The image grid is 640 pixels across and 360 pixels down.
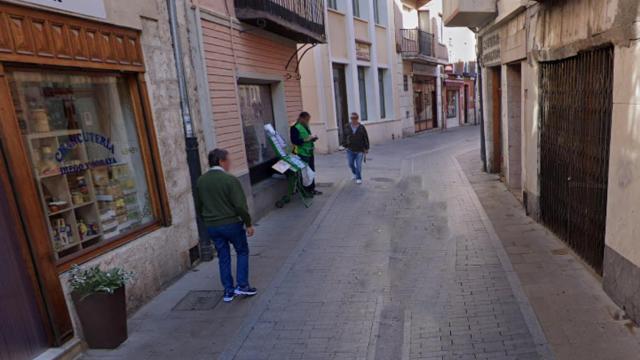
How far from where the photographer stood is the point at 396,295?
4.98m

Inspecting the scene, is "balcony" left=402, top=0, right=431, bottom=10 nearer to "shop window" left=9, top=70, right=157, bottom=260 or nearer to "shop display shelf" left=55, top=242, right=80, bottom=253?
"shop window" left=9, top=70, right=157, bottom=260

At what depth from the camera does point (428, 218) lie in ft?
25.8

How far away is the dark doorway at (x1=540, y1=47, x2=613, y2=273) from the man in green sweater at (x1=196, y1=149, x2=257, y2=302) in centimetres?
389

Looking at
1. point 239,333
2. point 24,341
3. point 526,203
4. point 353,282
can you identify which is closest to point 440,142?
point 526,203

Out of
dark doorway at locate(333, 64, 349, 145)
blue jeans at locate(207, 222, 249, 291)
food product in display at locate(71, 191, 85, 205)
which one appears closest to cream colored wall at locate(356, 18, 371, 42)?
dark doorway at locate(333, 64, 349, 145)

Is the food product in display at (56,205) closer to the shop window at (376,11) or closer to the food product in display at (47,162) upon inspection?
the food product in display at (47,162)

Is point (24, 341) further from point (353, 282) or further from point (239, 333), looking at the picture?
point (353, 282)

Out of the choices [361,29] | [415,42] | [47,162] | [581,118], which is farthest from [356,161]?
[415,42]

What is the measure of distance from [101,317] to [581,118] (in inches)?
221

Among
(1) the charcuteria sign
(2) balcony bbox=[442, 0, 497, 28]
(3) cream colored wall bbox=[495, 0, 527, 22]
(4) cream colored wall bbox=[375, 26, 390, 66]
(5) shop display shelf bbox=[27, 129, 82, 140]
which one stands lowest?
(5) shop display shelf bbox=[27, 129, 82, 140]

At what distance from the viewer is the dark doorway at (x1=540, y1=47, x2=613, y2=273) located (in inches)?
185

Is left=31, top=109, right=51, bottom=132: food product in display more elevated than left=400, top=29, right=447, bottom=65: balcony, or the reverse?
left=400, top=29, right=447, bottom=65: balcony

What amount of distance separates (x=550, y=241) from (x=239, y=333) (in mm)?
4562

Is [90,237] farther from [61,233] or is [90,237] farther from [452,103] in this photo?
[452,103]
